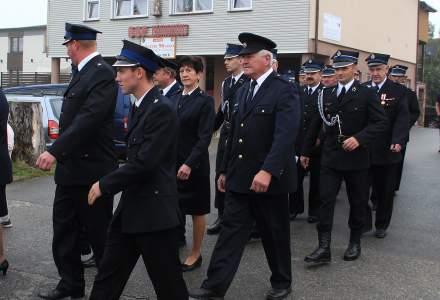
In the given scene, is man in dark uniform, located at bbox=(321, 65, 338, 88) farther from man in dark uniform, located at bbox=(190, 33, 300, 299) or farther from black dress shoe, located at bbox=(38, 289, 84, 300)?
black dress shoe, located at bbox=(38, 289, 84, 300)

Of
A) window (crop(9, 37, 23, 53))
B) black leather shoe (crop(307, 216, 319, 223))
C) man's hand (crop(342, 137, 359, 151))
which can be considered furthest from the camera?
window (crop(9, 37, 23, 53))

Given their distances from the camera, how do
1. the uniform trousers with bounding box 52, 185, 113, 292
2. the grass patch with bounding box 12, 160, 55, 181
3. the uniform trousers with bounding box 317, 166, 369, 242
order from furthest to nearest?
the grass patch with bounding box 12, 160, 55, 181 < the uniform trousers with bounding box 317, 166, 369, 242 < the uniform trousers with bounding box 52, 185, 113, 292

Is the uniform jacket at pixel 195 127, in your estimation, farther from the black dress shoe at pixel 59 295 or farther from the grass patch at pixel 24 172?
the grass patch at pixel 24 172

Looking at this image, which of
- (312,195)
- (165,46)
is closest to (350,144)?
(312,195)

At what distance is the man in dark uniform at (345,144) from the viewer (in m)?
5.58

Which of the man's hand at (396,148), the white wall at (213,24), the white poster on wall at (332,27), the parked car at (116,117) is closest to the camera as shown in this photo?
the man's hand at (396,148)

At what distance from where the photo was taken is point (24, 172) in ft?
35.3

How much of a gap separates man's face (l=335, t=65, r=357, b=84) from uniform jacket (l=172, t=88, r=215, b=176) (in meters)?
1.33

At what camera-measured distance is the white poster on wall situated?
68.7 ft

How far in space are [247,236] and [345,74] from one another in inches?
83.5

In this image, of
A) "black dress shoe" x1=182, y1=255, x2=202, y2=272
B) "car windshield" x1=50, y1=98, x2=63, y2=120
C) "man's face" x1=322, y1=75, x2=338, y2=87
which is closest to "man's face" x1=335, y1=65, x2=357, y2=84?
"man's face" x1=322, y1=75, x2=338, y2=87

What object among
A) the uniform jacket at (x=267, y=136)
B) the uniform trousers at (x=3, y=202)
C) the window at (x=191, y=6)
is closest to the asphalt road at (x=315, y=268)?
the uniform trousers at (x=3, y=202)

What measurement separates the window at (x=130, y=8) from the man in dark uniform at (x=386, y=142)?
18352mm

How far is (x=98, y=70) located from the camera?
433 centimetres
